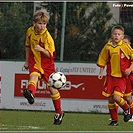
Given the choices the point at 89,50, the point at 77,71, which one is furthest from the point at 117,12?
the point at 77,71

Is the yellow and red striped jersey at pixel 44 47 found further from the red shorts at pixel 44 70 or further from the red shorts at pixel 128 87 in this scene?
the red shorts at pixel 128 87

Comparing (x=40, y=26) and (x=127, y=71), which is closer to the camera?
(x=40, y=26)

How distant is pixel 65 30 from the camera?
653 inches

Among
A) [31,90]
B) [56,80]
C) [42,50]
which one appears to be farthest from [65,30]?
[31,90]

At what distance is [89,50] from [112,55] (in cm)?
544

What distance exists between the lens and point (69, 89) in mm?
15508

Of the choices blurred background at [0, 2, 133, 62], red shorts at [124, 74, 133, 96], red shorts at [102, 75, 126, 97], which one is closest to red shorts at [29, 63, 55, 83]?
red shorts at [102, 75, 126, 97]

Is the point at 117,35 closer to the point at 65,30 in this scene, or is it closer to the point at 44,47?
the point at 44,47

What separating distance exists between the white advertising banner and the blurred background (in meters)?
0.63

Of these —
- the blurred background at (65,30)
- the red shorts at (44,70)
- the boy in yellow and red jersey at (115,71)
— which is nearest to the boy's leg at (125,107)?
the boy in yellow and red jersey at (115,71)

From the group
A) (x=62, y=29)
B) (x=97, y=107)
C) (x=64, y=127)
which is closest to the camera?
(x=64, y=127)

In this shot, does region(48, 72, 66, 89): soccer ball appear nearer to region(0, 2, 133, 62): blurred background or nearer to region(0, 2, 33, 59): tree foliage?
region(0, 2, 133, 62): blurred background

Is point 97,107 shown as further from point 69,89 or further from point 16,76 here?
point 16,76

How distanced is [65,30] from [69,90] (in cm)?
185
